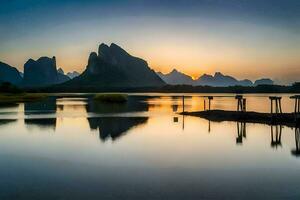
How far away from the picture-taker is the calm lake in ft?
54.2

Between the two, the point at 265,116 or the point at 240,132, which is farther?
the point at 265,116

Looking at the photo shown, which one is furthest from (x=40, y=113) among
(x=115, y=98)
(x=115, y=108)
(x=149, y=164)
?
(x=115, y=98)

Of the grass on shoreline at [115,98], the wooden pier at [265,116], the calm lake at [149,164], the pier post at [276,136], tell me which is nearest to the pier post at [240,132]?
the calm lake at [149,164]

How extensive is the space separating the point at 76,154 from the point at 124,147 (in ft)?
14.8

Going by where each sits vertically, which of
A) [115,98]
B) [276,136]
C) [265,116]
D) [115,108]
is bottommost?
[276,136]

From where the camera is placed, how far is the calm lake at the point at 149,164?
16.5m

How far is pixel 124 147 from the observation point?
3009 centimetres

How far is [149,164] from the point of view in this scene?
908 inches

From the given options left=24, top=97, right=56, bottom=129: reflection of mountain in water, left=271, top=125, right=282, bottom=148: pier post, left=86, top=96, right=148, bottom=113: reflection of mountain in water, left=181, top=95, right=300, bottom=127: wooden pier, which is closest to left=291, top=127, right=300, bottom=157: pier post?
left=271, top=125, right=282, bottom=148: pier post

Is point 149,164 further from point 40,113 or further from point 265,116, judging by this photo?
point 40,113

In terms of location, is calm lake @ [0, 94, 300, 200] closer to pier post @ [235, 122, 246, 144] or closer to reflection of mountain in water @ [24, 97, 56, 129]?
pier post @ [235, 122, 246, 144]

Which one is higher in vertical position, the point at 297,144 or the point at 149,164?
the point at 297,144

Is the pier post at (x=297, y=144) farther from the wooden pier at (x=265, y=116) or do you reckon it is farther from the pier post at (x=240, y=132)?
the pier post at (x=240, y=132)

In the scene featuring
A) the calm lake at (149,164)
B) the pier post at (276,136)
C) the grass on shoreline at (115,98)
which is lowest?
the calm lake at (149,164)
